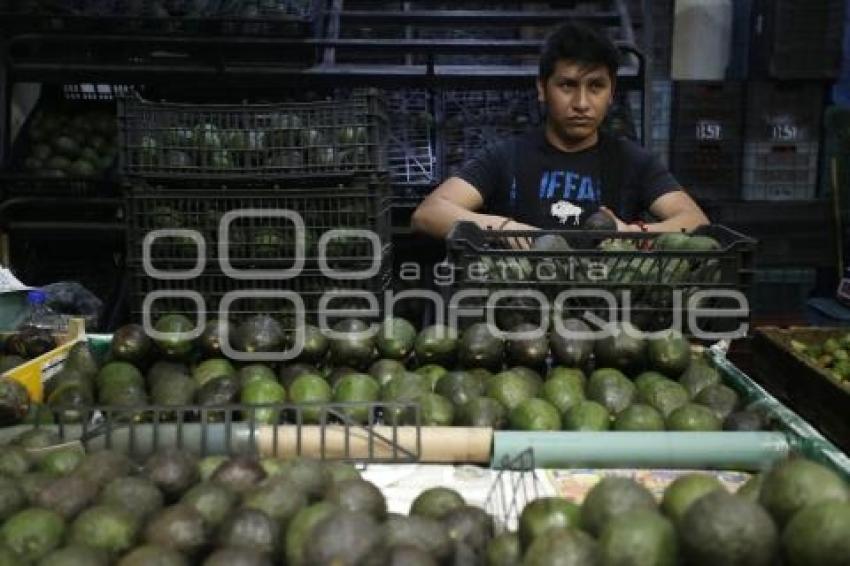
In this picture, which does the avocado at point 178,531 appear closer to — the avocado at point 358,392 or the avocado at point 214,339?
the avocado at point 358,392

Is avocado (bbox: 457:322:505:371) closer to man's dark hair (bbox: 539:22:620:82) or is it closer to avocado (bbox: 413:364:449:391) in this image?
avocado (bbox: 413:364:449:391)

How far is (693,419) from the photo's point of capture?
2.09 m

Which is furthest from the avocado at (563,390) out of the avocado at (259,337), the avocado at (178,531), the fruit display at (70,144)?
the fruit display at (70,144)

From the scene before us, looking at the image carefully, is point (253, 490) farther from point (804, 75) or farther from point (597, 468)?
point (804, 75)

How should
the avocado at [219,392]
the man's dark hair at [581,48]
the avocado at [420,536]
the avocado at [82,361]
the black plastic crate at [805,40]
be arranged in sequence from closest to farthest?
the avocado at [420,536] → the avocado at [219,392] → the avocado at [82,361] → the man's dark hair at [581,48] → the black plastic crate at [805,40]

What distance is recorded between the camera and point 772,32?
7008mm

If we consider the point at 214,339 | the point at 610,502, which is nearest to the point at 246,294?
the point at 214,339

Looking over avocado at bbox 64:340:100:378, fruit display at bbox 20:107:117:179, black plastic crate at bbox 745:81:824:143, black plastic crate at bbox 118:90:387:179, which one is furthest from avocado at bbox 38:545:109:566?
black plastic crate at bbox 745:81:824:143

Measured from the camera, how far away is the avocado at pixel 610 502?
1.51 meters

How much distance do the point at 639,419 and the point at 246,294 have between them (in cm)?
153

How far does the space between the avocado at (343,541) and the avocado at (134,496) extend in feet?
1.23

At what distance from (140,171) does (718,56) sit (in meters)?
5.61

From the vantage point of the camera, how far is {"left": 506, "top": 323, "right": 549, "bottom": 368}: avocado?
2.51m

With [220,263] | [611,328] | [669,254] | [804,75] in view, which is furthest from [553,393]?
[804,75]
